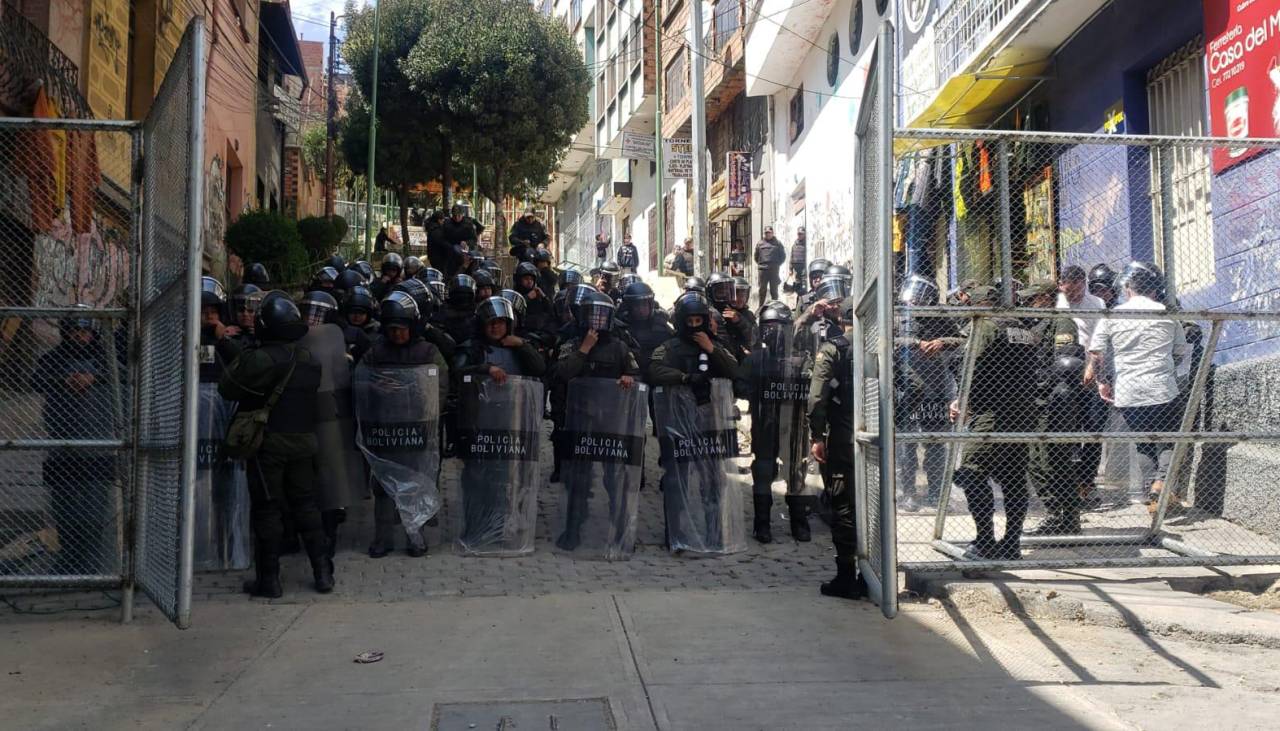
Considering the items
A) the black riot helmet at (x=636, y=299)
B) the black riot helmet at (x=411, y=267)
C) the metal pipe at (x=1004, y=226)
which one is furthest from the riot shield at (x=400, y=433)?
the black riot helmet at (x=411, y=267)

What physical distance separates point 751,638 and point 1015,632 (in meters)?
1.36

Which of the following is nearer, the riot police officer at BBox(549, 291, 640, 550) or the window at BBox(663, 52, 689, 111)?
the riot police officer at BBox(549, 291, 640, 550)

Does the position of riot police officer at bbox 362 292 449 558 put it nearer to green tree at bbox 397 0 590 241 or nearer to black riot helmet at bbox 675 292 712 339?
Answer: black riot helmet at bbox 675 292 712 339

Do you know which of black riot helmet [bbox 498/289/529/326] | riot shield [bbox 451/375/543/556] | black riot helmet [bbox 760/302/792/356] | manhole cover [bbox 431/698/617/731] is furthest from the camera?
black riot helmet [bbox 498/289/529/326]

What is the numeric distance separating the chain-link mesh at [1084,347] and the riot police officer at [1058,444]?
0.01 m

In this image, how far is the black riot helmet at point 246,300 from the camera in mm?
8633

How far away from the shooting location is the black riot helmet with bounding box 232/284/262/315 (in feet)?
28.3

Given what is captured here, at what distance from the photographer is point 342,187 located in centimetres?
4716

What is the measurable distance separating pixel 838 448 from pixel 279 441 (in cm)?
322

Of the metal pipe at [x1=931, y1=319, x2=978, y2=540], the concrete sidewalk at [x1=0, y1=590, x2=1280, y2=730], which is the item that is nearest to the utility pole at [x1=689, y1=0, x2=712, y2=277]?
the metal pipe at [x1=931, y1=319, x2=978, y2=540]

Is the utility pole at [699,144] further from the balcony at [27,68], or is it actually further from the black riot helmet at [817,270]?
the balcony at [27,68]

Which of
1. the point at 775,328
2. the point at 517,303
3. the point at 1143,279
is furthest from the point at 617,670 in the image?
the point at 517,303

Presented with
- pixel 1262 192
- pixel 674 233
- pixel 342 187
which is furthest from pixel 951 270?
pixel 342 187

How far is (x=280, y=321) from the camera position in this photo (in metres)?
6.47
